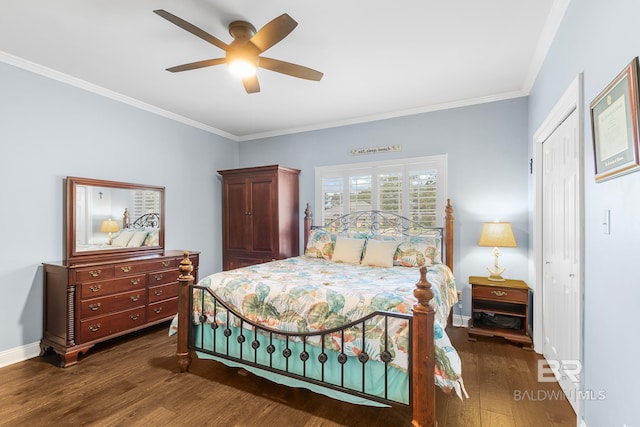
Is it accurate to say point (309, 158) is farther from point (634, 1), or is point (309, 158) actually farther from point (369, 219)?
point (634, 1)

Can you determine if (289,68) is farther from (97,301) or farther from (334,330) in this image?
(97,301)

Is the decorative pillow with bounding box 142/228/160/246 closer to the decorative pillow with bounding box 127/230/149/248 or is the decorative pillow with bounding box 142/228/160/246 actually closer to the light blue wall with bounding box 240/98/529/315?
the decorative pillow with bounding box 127/230/149/248

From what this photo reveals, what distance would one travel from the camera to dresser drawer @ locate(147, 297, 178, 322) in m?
3.52

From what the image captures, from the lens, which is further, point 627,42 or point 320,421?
point 320,421

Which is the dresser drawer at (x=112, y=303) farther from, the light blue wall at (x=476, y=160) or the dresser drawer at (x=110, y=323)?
the light blue wall at (x=476, y=160)

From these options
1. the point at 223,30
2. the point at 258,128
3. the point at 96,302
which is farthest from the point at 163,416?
the point at 258,128

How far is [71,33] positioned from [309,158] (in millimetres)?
3127

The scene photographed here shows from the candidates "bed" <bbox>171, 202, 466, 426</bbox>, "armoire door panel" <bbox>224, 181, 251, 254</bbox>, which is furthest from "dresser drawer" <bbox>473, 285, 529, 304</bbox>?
"armoire door panel" <bbox>224, 181, 251, 254</bbox>

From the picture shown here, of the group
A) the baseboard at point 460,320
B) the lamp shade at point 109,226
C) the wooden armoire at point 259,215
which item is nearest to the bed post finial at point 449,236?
the baseboard at point 460,320

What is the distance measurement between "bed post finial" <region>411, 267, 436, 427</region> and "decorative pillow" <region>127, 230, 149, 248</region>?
3.41 metres

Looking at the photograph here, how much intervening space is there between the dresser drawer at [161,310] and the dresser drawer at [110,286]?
296 millimetres

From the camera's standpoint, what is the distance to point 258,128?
5102 mm

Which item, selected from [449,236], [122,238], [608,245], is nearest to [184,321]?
[122,238]

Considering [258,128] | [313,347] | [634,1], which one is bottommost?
[313,347]
